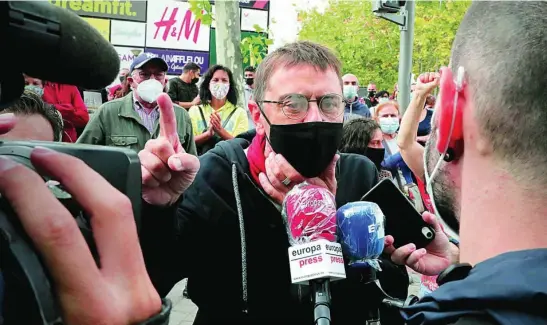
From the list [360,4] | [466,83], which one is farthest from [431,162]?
[360,4]

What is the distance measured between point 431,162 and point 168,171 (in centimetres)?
75

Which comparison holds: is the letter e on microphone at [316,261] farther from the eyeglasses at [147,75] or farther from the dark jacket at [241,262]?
the eyeglasses at [147,75]

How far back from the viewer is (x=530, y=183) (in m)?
1.20

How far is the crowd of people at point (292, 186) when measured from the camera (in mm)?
757

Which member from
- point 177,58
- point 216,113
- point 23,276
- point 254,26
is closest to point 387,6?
point 254,26

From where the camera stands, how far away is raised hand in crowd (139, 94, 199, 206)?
4.92 feet

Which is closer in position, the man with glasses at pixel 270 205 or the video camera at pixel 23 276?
the video camera at pixel 23 276

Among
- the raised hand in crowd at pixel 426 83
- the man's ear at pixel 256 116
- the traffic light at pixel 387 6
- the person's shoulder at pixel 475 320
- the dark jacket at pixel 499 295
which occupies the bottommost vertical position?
the person's shoulder at pixel 475 320

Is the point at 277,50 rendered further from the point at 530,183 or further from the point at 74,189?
the point at 74,189

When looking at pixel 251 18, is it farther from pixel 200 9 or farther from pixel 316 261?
pixel 316 261

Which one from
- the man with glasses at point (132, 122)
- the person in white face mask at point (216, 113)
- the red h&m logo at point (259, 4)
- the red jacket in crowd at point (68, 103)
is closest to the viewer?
the man with glasses at point (132, 122)

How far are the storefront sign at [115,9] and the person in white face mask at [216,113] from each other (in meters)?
17.0

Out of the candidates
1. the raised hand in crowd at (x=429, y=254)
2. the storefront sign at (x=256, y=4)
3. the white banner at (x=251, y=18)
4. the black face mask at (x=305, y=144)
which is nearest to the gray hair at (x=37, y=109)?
the black face mask at (x=305, y=144)

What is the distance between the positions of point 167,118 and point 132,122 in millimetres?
3334
